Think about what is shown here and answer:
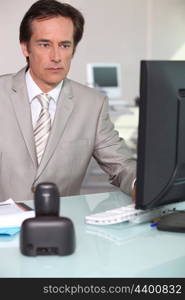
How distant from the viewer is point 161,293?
141 cm

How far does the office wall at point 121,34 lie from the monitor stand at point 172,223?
6191 mm

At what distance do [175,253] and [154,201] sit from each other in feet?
0.55

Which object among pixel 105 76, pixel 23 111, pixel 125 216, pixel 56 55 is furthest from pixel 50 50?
pixel 105 76

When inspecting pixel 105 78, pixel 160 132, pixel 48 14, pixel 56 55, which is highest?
pixel 48 14

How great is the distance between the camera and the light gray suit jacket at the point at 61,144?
8.38 feet

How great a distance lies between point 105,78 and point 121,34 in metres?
1.52

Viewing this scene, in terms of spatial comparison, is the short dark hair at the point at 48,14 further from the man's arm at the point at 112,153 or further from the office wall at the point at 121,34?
the office wall at the point at 121,34

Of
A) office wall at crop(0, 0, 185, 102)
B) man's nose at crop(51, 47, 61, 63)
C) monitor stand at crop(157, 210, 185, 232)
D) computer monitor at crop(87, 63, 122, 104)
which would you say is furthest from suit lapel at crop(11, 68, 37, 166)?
office wall at crop(0, 0, 185, 102)

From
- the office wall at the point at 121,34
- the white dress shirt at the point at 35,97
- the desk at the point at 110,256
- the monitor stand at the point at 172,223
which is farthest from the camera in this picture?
the office wall at the point at 121,34

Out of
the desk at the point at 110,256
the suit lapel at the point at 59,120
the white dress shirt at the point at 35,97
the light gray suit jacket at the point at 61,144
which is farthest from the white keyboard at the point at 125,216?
the white dress shirt at the point at 35,97

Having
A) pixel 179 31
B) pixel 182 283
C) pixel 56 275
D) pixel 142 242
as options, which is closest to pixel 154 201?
pixel 142 242

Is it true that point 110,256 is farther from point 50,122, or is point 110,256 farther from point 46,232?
point 50,122

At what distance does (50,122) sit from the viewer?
2.63 m

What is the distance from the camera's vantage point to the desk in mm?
1417
